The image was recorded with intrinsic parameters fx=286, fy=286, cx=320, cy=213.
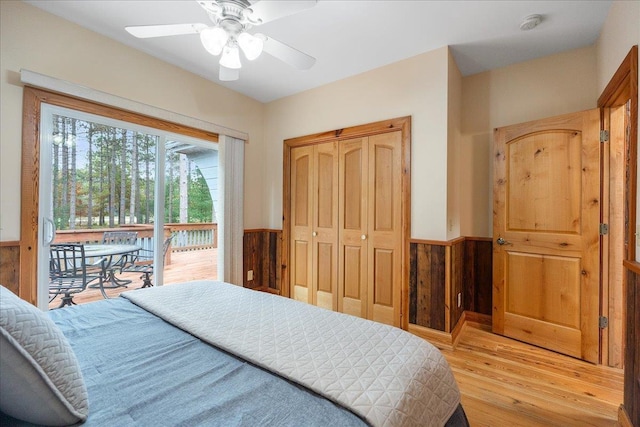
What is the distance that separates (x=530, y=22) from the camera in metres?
2.15

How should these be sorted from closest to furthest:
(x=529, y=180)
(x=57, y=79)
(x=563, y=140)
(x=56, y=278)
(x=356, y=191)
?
(x=57, y=79) < (x=56, y=278) < (x=563, y=140) < (x=529, y=180) < (x=356, y=191)

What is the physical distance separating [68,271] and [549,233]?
159 inches

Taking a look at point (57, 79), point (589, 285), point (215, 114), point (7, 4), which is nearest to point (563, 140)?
point (589, 285)

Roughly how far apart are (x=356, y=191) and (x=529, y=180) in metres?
1.58

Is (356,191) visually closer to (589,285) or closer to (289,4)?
(289,4)

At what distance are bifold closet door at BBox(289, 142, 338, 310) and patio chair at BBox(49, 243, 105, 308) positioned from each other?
1.98 metres

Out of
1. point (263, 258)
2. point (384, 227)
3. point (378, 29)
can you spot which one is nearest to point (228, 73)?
point (378, 29)

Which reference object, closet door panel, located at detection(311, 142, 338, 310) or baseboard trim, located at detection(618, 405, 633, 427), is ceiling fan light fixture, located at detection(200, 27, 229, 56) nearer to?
closet door panel, located at detection(311, 142, 338, 310)

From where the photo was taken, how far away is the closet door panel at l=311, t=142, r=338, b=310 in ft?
10.5

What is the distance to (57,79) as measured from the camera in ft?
6.86

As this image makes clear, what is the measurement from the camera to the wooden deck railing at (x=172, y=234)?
2328 mm

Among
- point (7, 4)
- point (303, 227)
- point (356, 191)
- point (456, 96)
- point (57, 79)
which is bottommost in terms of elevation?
point (303, 227)

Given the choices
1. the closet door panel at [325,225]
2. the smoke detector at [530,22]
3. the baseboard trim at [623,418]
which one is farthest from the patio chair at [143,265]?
the smoke detector at [530,22]

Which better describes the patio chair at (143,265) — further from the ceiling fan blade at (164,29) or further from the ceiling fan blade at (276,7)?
the ceiling fan blade at (276,7)
